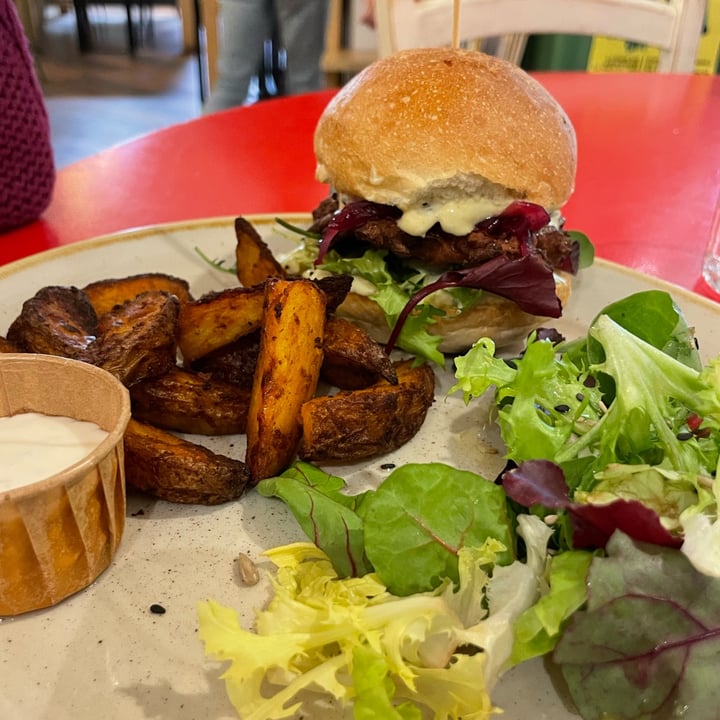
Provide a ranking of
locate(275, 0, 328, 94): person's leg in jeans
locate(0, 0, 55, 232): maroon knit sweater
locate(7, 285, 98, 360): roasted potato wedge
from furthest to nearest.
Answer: locate(275, 0, 328, 94): person's leg in jeans
locate(0, 0, 55, 232): maroon knit sweater
locate(7, 285, 98, 360): roasted potato wedge

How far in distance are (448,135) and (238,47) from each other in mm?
4096

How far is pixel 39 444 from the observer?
121cm

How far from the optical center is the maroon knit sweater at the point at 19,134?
2057mm

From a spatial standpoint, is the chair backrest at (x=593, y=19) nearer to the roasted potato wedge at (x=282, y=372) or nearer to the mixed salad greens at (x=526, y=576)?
the roasted potato wedge at (x=282, y=372)

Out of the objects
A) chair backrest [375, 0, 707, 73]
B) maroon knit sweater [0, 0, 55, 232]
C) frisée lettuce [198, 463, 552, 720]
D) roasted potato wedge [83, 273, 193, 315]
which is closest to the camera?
frisée lettuce [198, 463, 552, 720]

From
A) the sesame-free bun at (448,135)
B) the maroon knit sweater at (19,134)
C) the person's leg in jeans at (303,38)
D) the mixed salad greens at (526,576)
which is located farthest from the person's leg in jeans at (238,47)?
the mixed salad greens at (526,576)

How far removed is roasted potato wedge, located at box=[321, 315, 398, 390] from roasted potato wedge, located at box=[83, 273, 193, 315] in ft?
1.25

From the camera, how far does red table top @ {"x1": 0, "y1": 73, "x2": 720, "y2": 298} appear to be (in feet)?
8.07

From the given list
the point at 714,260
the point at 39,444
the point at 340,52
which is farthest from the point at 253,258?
the point at 340,52

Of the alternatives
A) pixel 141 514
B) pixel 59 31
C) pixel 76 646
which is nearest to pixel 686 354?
pixel 141 514

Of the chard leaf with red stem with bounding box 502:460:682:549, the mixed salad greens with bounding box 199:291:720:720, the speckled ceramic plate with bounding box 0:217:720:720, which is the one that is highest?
the chard leaf with red stem with bounding box 502:460:682:549

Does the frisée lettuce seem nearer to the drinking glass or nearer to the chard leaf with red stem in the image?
the chard leaf with red stem

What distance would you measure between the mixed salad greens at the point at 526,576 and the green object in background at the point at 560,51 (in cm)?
499

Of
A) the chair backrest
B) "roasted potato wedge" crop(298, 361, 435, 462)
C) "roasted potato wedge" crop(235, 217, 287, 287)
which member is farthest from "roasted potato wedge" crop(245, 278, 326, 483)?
the chair backrest
